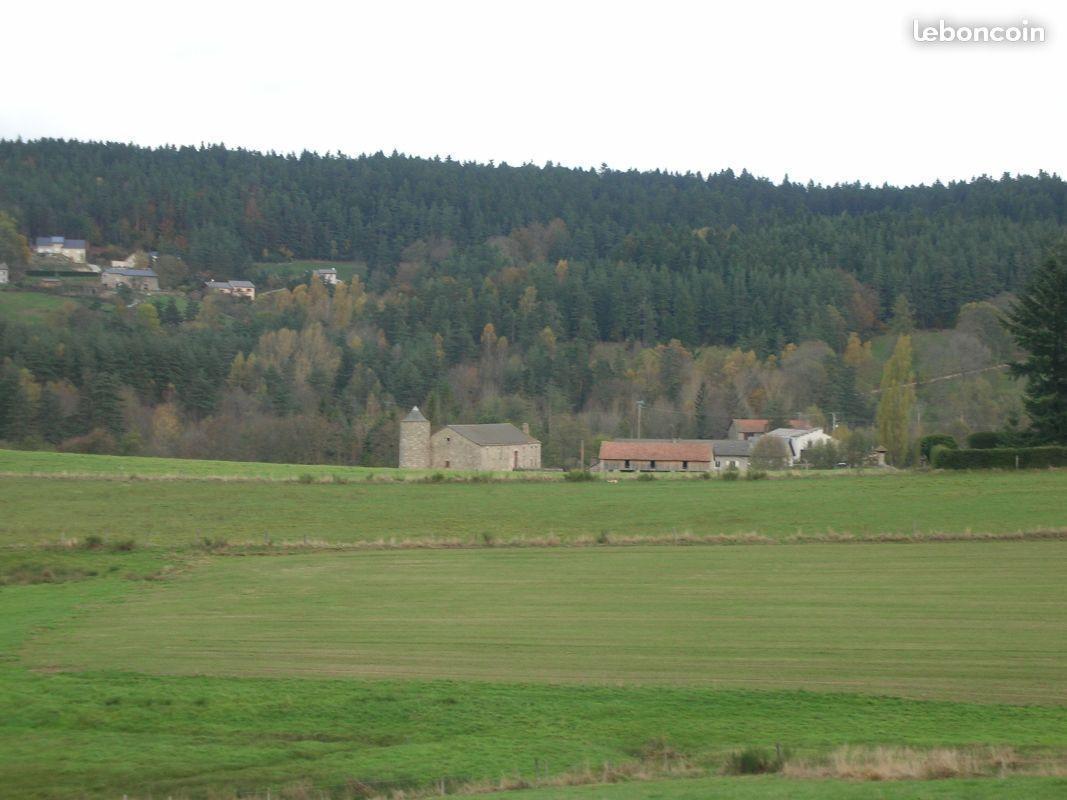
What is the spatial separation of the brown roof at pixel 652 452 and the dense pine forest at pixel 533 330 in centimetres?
1255

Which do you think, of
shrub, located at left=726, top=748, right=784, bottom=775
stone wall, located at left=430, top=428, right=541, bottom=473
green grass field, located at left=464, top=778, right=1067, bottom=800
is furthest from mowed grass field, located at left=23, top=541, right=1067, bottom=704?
stone wall, located at left=430, top=428, right=541, bottom=473

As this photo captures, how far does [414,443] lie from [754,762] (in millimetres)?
72741

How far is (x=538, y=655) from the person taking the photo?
74.5ft

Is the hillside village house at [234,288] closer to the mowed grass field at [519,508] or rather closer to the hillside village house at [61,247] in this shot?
the hillside village house at [61,247]

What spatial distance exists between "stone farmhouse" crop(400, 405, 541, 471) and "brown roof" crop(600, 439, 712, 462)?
23.5 ft

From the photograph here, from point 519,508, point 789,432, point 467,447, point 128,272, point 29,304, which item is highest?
point 128,272

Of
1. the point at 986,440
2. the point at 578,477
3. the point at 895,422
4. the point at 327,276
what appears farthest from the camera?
the point at 327,276

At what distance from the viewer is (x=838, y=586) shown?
2962 centimetres

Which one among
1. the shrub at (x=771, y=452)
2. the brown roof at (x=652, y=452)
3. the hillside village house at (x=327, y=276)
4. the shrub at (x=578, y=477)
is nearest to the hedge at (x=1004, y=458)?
the shrub at (x=578, y=477)

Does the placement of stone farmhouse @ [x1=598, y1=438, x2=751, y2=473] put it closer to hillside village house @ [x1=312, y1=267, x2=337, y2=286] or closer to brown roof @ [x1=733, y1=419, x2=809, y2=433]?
brown roof @ [x1=733, y1=419, x2=809, y2=433]

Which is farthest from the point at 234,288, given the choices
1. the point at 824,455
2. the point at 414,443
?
the point at 824,455

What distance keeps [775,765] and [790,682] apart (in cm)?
469

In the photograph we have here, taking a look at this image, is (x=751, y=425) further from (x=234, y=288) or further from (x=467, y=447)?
(x=234, y=288)

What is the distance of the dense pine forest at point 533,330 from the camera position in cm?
10062
